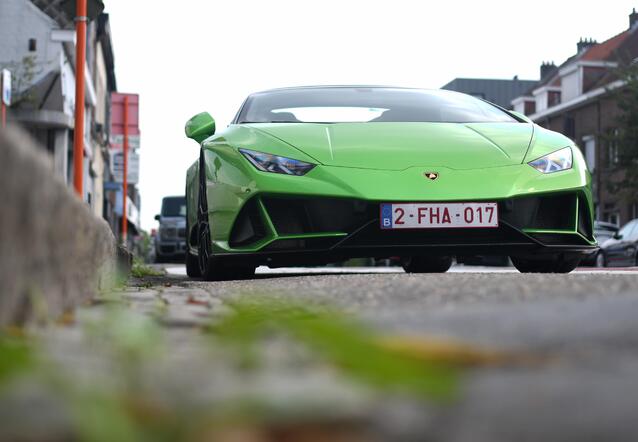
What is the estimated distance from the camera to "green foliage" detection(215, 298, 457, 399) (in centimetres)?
129

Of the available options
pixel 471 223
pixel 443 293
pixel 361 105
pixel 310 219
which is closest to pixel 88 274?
pixel 443 293

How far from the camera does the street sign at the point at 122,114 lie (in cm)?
2052

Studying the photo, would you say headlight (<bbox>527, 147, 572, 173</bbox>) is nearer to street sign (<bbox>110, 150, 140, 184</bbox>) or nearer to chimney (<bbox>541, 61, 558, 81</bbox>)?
street sign (<bbox>110, 150, 140, 184</bbox>)

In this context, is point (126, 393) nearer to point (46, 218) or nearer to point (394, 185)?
point (46, 218)

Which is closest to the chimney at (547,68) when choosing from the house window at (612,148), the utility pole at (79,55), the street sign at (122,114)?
the house window at (612,148)

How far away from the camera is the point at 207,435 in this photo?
42.3 inches

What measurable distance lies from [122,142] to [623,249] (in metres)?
10.8

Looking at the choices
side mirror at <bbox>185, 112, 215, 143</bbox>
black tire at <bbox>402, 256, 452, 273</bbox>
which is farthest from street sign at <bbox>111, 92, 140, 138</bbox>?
side mirror at <bbox>185, 112, 215, 143</bbox>

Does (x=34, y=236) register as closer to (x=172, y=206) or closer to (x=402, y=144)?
(x=402, y=144)

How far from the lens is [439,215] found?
17.0ft

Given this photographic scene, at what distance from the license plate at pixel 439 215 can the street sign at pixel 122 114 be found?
15970mm

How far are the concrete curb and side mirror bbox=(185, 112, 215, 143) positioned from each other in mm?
3252

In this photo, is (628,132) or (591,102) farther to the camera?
(591,102)

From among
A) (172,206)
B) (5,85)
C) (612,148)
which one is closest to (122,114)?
(172,206)
